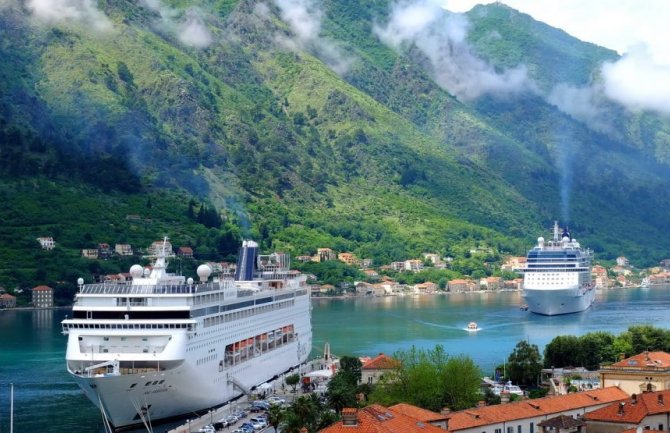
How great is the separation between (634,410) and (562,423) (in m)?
2.39

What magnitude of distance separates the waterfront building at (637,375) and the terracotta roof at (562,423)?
28.8 feet

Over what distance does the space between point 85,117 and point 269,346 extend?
405ft

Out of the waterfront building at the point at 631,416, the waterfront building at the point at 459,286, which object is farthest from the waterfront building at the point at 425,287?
the waterfront building at the point at 631,416

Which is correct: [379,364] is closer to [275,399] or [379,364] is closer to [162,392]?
[275,399]

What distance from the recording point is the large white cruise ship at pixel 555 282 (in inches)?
Answer: 5271

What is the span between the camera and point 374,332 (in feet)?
347

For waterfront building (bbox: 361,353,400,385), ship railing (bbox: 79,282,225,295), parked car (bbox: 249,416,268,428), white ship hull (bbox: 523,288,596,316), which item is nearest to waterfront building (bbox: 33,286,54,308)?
white ship hull (bbox: 523,288,596,316)

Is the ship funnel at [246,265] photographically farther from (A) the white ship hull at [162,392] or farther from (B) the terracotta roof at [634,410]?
(B) the terracotta roof at [634,410]

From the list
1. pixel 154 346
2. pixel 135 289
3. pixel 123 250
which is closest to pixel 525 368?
pixel 154 346

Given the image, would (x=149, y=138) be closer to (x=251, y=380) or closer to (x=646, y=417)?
(x=251, y=380)

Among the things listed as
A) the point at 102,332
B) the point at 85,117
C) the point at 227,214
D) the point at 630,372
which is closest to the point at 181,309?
the point at 102,332

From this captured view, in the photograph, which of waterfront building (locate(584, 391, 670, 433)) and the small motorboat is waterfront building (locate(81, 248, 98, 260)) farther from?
→ waterfront building (locate(584, 391, 670, 433))

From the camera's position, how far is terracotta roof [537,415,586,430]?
3897 centimetres

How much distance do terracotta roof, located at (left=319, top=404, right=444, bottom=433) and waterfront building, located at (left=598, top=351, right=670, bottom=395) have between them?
47.7 feet
